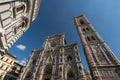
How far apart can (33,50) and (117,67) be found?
2794 cm

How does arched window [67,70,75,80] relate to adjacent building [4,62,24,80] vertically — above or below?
below

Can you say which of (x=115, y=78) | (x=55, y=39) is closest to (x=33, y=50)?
(x=55, y=39)

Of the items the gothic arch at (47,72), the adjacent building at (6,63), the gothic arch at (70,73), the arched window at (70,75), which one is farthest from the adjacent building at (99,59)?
the adjacent building at (6,63)

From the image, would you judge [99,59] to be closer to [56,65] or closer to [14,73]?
[56,65]

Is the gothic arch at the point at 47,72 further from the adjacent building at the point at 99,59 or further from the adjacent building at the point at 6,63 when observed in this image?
the adjacent building at the point at 6,63

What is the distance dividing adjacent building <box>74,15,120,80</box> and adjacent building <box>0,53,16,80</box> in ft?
98.4

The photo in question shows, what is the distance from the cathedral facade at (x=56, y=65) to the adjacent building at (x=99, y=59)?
287cm

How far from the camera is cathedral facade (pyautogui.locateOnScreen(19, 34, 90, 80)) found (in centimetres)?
2148

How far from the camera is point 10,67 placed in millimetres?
35156

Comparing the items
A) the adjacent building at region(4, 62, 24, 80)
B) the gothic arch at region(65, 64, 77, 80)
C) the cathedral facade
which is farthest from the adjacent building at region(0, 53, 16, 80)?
the gothic arch at region(65, 64, 77, 80)

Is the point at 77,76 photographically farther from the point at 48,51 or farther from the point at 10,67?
the point at 10,67

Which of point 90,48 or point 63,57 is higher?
point 90,48

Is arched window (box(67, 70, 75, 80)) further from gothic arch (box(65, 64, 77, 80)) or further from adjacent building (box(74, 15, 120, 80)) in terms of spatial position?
adjacent building (box(74, 15, 120, 80))

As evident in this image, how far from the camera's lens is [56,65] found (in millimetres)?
24953
